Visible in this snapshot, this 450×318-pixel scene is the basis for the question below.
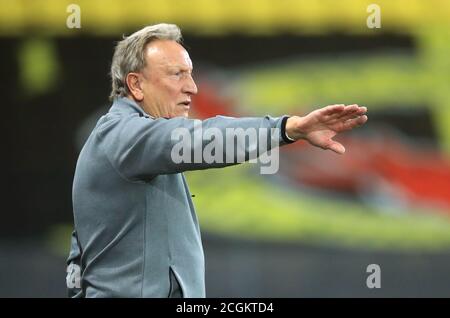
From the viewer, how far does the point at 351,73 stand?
7137mm

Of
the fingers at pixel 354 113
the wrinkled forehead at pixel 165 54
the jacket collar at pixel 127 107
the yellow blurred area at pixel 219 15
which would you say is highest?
the yellow blurred area at pixel 219 15

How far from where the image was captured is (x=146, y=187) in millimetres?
2777

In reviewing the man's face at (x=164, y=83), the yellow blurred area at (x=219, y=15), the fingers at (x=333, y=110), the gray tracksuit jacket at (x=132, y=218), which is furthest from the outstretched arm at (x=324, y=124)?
the yellow blurred area at (x=219, y=15)

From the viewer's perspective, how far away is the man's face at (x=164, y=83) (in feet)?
9.78

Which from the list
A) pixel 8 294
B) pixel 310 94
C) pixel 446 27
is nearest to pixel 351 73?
pixel 310 94

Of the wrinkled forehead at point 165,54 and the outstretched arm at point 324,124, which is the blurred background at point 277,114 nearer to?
the wrinkled forehead at point 165,54

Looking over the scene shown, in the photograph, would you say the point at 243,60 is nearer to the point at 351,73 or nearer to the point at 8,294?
the point at 351,73

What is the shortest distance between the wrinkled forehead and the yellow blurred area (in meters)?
4.06

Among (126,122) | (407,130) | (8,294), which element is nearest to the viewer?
(126,122)

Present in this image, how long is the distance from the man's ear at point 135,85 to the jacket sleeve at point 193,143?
26 centimetres

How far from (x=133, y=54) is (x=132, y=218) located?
555mm

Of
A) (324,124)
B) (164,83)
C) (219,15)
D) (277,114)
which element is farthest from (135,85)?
(219,15)
